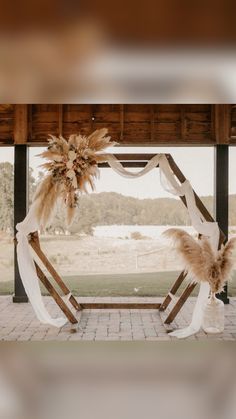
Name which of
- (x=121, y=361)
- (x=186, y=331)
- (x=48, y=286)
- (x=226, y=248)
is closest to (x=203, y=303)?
(x=186, y=331)

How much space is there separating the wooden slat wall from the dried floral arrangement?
272 cm

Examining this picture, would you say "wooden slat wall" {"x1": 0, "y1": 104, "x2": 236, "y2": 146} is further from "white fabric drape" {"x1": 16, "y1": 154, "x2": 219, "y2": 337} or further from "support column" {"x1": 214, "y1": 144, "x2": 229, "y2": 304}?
A: "white fabric drape" {"x1": 16, "y1": 154, "x2": 219, "y2": 337}

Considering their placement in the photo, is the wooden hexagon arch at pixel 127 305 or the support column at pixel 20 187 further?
the support column at pixel 20 187

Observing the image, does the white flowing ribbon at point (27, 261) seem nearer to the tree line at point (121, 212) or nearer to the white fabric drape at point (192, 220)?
the white fabric drape at point (192, 220)

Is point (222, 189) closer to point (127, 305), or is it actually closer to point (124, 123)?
point (124, 123)

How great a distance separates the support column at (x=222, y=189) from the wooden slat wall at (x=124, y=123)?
9.5 inches

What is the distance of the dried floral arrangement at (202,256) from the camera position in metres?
5.23

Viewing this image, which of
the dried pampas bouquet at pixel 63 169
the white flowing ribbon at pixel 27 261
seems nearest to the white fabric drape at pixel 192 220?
the dried pampas bouquet at pixel 63 169

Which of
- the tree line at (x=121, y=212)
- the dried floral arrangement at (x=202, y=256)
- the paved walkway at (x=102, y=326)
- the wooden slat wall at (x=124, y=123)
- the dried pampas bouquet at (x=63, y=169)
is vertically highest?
the wooden slat wall at (x=124, y=123)

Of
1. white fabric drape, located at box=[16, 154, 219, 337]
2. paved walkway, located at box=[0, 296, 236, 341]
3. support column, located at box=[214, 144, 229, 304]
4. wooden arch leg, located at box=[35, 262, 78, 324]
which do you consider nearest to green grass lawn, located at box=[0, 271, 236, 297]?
paved walkway, located at box=[0, 296, 236, 341]

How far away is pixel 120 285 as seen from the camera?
8562mm

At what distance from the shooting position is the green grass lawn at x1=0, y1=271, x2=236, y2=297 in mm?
8227

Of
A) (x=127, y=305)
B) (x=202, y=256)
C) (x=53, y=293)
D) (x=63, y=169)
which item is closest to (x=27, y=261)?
(x=53, y=293)

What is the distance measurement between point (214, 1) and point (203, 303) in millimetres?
5417
